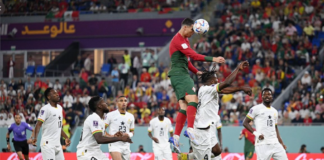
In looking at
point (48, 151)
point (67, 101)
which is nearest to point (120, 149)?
point (48, 151)

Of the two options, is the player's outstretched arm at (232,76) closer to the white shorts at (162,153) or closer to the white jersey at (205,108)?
the white jersey at (205,108)

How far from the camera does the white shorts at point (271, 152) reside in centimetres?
1308

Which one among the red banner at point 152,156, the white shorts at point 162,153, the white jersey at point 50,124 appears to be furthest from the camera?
the red banner at point 152,156

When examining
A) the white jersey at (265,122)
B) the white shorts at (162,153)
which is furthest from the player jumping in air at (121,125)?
the white jersey at (265,122)

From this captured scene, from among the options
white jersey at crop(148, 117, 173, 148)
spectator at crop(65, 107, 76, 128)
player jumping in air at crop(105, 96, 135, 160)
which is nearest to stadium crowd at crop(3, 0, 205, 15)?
spectator at crop(65, 107, 76, 128)

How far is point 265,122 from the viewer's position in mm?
13547

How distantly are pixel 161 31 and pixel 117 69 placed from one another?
545cm

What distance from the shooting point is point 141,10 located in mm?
34594

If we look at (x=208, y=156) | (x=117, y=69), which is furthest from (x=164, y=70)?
(x=208, y=156)

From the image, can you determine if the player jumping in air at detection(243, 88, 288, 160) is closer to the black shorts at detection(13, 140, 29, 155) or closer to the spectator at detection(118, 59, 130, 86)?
the black shorts at detection(13, 140, 29, 155)

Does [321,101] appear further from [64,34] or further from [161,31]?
[64,34]

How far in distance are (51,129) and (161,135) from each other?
691 cm

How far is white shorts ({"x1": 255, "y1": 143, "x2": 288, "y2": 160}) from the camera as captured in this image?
13078 millimetres

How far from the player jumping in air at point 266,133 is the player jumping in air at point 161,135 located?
5296mm
